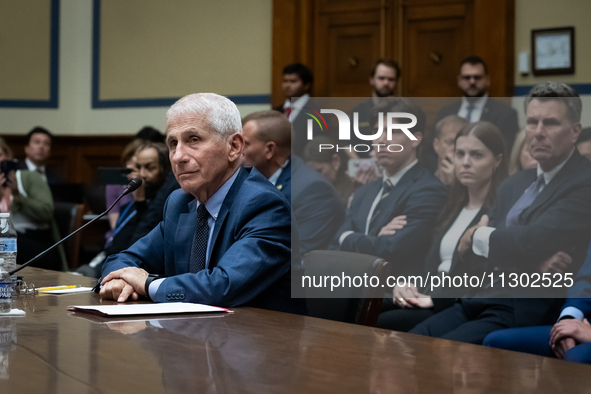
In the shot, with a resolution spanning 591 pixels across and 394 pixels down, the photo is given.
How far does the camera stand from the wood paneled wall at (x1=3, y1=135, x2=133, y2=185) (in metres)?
6.58

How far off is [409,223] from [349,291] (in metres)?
1.33

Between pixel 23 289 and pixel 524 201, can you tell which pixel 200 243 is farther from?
pixel 524 201

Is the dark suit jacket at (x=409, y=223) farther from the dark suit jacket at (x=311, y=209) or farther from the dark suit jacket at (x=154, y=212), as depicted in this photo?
the dark suit jacket at (x=154, y=212)

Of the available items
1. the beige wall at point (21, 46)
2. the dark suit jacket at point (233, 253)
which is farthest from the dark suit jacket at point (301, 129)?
the beige wall at point (21, 46)

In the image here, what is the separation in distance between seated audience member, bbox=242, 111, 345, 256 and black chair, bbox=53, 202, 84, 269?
4.87 feet

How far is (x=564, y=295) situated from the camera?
2.27 metres

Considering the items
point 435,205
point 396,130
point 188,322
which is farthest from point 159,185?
point 188,322

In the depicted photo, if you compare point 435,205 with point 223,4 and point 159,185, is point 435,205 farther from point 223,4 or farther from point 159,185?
point 223,4

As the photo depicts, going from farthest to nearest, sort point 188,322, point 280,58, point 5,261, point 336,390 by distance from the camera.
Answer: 1. point 280,58
2. point 5,261
3. point 188,322
4. point 336,390

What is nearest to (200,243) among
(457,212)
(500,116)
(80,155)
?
(457,212)

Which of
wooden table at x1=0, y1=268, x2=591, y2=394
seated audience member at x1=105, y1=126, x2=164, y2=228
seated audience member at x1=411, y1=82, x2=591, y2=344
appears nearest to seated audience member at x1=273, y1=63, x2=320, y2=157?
seated audience member at x1=105, y1=126, x2=164, y2=228

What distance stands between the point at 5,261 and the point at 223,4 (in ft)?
16.0

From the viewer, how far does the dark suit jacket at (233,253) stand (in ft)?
4.97

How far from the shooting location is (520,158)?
106 inches
